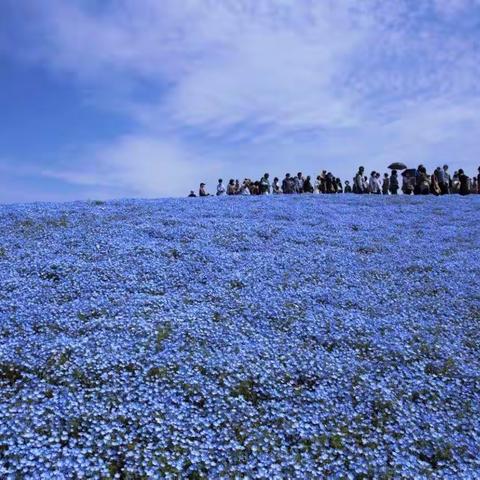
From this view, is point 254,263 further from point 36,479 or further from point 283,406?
point 36,479

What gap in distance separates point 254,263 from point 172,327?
395 cm

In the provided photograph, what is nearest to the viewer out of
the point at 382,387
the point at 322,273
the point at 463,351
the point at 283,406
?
the point at 283,406

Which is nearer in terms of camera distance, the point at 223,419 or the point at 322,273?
the point at 223,419

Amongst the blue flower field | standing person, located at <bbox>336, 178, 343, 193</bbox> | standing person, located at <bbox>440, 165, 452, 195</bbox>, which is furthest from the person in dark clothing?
the blue flower field

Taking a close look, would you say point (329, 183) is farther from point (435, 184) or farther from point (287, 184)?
point (435, 184)

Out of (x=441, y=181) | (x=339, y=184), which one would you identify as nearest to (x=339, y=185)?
(x=339, y=184)

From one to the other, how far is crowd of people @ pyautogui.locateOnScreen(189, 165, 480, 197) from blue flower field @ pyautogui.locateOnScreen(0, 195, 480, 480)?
14.9 m

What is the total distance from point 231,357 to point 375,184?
2274 centimetres

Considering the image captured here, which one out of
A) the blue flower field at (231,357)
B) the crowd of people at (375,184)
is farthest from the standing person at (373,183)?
the blue flower field at (231,357)

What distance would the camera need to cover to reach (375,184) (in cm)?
2917

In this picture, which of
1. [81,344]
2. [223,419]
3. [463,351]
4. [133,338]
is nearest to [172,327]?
[133,338]

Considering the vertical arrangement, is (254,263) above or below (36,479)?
above

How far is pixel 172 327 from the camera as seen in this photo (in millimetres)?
8648

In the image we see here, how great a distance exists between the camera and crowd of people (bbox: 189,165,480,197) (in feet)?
93.8
